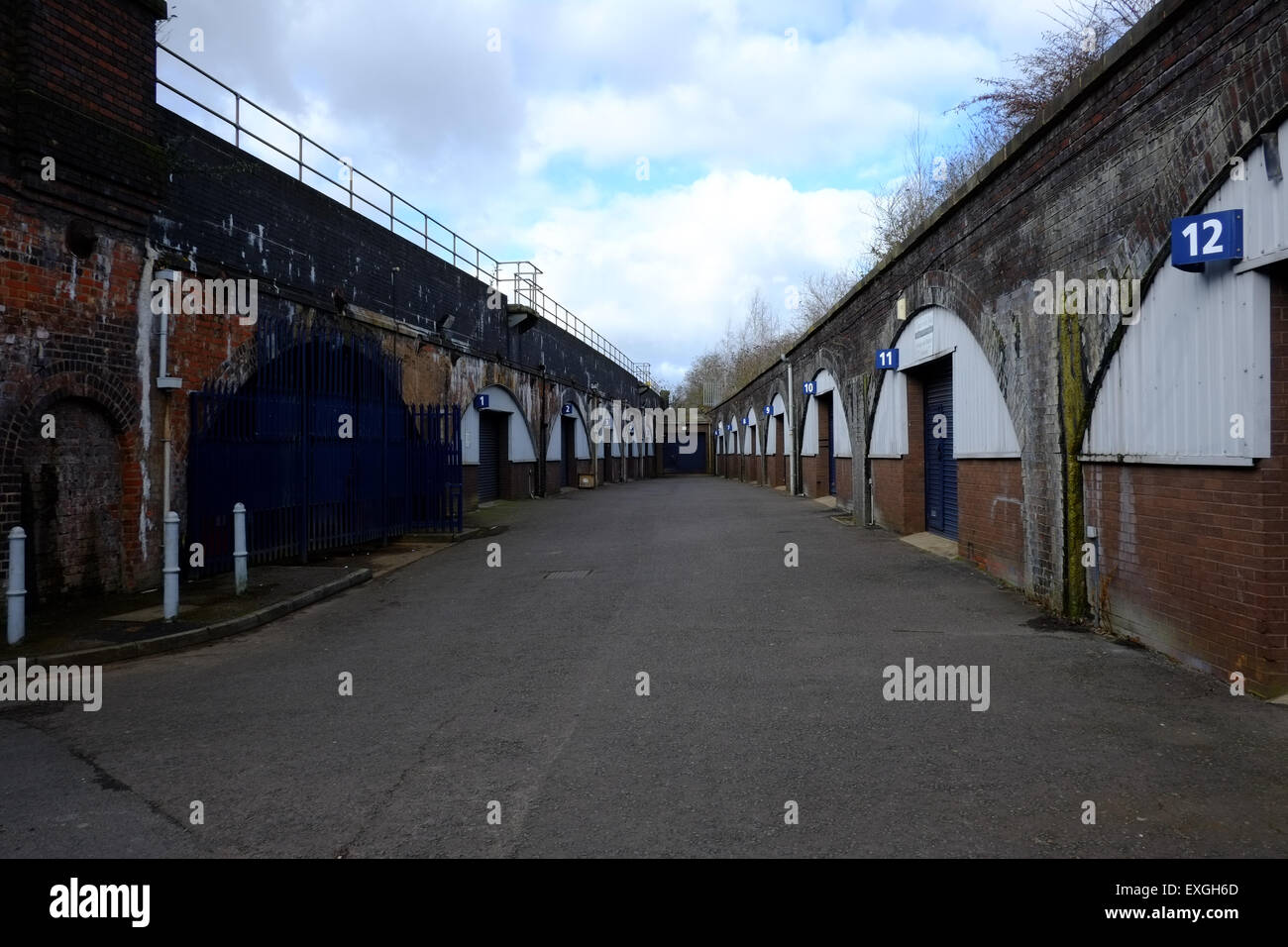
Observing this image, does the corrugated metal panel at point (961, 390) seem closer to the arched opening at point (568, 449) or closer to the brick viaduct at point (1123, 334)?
the brick viaduct at point (1123, 334)

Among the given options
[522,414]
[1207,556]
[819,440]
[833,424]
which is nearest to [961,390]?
[1207,556]

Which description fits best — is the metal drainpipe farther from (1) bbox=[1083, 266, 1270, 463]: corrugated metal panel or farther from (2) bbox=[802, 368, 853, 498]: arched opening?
(1) bbox=[1083, 266, 1270, 463]: corrugated metal panel

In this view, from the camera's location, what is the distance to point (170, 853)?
131 inches

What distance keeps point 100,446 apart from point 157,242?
2.46 meters

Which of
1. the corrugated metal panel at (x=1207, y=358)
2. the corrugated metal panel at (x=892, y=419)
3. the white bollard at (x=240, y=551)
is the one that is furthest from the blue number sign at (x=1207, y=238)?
the white bollard at (x=240, y=551)

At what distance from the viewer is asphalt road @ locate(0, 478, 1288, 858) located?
341 cm

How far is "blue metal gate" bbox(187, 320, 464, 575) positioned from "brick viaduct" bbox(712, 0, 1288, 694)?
9.03 metres

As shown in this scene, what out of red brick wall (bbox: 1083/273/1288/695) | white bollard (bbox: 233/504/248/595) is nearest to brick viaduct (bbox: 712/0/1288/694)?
red brick wall (bbox: 1083/273/1288/695)

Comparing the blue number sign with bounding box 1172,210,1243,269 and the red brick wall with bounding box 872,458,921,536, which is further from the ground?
the blue number sign with bounding box 1172,210,1243,269

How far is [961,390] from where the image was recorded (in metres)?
10.8

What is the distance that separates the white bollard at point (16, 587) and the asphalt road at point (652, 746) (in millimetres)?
908

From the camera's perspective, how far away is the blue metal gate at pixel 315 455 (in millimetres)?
10234

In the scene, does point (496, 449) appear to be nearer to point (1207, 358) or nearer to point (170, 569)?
point (170, 569)

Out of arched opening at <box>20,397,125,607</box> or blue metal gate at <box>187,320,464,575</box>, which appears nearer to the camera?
arched opening at <box>20,397,125,607</box>
